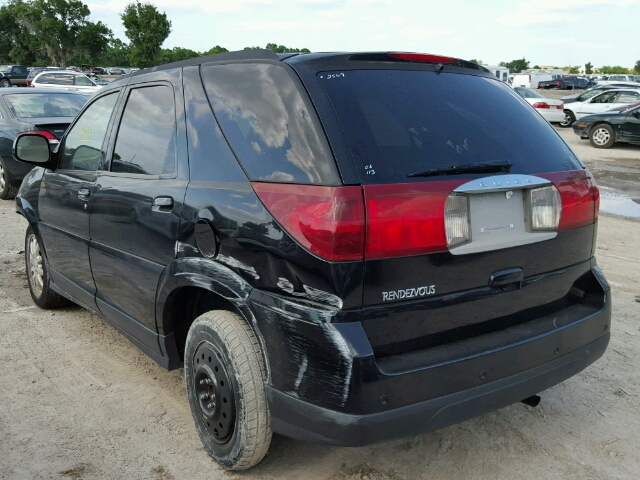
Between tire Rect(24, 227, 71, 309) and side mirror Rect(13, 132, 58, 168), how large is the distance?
0.80 meters

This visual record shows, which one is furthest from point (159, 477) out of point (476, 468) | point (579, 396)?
point (579, 396)

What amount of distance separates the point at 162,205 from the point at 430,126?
136cm

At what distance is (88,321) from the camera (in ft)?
16.8

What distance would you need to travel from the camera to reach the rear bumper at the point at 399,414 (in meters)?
2.45

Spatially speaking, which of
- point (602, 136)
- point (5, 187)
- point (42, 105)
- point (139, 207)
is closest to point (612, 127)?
point (602, 136)

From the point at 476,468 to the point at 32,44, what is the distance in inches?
3844

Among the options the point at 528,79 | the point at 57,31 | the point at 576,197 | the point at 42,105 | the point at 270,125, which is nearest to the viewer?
the point at 270,125

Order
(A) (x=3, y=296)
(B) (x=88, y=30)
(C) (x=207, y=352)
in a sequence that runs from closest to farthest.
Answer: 1. (C) (x=207, y=352)
2. (A) (x=3, y=296)
3. (B) (x=88, y=30)

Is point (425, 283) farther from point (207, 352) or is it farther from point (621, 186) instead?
point (621, 186)

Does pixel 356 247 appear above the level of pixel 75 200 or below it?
above

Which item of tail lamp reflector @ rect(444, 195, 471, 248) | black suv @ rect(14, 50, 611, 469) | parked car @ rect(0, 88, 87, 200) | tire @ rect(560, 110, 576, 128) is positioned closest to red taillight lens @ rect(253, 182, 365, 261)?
black suv @ rect(14, 50, 611, 469)

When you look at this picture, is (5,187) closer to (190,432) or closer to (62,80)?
(190,432)

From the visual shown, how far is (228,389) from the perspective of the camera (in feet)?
9.46

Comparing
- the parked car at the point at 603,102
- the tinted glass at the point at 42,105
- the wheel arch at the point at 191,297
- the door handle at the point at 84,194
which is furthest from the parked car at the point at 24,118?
the parked car at the point at 603,102
